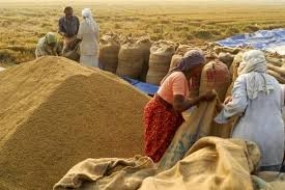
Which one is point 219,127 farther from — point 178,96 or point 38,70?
point 38,70

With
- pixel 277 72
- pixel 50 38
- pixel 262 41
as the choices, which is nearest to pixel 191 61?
pixel 277 72

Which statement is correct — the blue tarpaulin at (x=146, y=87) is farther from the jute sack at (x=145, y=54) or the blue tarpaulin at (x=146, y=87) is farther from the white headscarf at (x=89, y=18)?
the white headscarf at (x=89, y=18)

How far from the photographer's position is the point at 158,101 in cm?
380

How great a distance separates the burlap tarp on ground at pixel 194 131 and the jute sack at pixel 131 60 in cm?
427

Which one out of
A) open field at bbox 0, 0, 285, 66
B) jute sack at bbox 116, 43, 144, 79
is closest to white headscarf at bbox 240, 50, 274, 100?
jute sack at bbox 116, 43, 144, 79

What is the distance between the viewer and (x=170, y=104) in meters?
3.76

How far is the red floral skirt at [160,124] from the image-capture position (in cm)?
378

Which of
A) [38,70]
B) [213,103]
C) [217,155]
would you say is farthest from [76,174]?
[38,70]

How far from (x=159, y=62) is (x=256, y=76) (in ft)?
13.3

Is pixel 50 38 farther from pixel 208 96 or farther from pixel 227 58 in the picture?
pixel 208 96

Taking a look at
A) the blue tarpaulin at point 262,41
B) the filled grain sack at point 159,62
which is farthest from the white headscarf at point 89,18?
the blue tarpaulin at point 262,41

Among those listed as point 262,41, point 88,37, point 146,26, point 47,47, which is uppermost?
point 88,37

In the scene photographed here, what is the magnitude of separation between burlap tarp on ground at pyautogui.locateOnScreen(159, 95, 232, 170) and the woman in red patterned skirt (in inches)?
3.3

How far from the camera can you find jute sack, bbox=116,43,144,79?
7.93 metres
